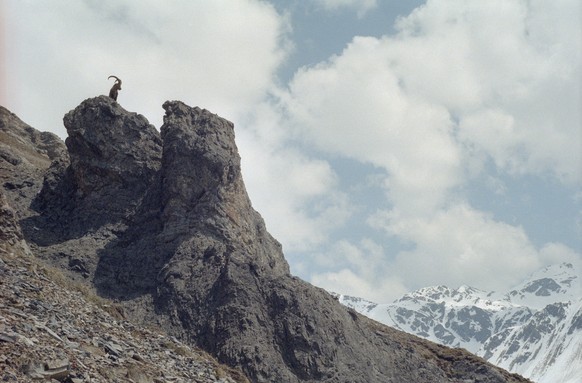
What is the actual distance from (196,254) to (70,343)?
858 inches

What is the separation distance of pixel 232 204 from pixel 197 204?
2748 mm

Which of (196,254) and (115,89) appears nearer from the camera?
(196,254)

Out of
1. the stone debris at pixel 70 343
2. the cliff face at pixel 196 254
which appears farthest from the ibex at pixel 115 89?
the stone debris at pixel 70 343

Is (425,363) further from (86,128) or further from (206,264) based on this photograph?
(86,128)

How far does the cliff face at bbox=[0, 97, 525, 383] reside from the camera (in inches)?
1689

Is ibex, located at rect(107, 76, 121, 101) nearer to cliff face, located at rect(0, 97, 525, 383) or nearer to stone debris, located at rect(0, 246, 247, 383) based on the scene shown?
cliff face, located at rect(0, 97, 525, 383)

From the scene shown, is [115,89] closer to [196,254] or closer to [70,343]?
[196,254]

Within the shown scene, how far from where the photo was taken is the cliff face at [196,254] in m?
42.9

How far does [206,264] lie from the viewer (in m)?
46.5

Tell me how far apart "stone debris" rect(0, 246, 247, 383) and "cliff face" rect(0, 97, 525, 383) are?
6.77 metres

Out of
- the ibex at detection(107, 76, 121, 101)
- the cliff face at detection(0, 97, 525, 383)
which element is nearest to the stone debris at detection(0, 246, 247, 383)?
the cliff face at detection(0, 97, 525, 383)

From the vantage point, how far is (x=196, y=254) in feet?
155

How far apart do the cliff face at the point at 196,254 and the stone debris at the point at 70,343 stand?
22.2ft

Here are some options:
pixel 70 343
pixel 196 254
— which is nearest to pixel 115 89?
pixel 196 254
